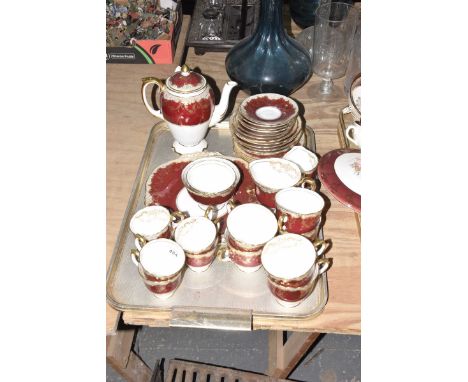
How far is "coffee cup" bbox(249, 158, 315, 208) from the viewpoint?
1018 mm

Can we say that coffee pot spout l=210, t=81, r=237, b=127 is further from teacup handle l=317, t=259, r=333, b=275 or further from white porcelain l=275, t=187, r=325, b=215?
teacup handle l=317, t=259, r=333, b=275

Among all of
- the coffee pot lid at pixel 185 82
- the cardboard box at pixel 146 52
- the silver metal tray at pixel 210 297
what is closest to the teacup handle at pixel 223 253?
the silver metal tray at pixel 210 297

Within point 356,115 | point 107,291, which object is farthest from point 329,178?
point 107,291

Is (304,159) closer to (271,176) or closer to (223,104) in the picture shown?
(271,176)

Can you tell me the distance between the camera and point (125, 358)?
1327 mm

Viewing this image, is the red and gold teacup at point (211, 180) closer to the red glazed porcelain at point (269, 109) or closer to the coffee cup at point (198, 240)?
the coffee cup at point (198, 240)

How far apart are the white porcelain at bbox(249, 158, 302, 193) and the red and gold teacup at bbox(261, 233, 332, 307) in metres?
0.14

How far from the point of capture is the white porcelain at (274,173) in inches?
40.3

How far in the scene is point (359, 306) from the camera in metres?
0.92

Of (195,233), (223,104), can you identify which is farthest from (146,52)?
(195,233)

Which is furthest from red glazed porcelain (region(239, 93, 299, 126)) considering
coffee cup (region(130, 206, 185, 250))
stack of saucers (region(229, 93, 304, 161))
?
coffee cup (region(130, 206, 185, 250))

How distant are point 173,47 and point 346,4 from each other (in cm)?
57

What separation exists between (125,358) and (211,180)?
615 mm

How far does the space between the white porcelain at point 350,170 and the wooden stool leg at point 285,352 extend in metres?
0.39
